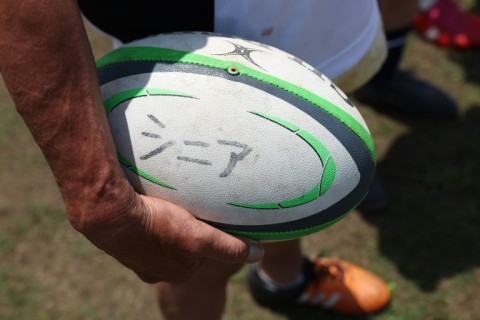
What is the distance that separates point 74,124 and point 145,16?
0.37 meters

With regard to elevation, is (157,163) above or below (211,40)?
below

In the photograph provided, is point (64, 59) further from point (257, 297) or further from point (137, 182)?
point (257, 297)

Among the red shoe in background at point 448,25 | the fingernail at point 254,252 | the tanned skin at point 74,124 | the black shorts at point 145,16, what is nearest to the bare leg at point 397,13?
the red shoe in background at point 448,25

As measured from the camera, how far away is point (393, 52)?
103 inches

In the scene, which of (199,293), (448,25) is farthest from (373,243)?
(448,25)

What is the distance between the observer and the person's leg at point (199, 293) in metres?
1.50

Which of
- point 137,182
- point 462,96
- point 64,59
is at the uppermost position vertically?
point 64,59

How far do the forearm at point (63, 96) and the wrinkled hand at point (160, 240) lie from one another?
0.03 meters

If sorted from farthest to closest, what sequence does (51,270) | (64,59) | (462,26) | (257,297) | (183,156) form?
(462,26) → (51,270) → (257,297) → (183,156) → (64,59)

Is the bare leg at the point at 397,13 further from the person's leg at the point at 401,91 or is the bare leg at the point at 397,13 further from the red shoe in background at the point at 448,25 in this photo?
the red shoe in background at the point at 448,25

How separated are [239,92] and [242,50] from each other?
11 centimetres

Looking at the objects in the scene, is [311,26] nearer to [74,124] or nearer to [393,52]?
[74,124]

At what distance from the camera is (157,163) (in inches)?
45.3

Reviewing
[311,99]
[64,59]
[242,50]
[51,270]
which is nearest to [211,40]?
[242,50]
